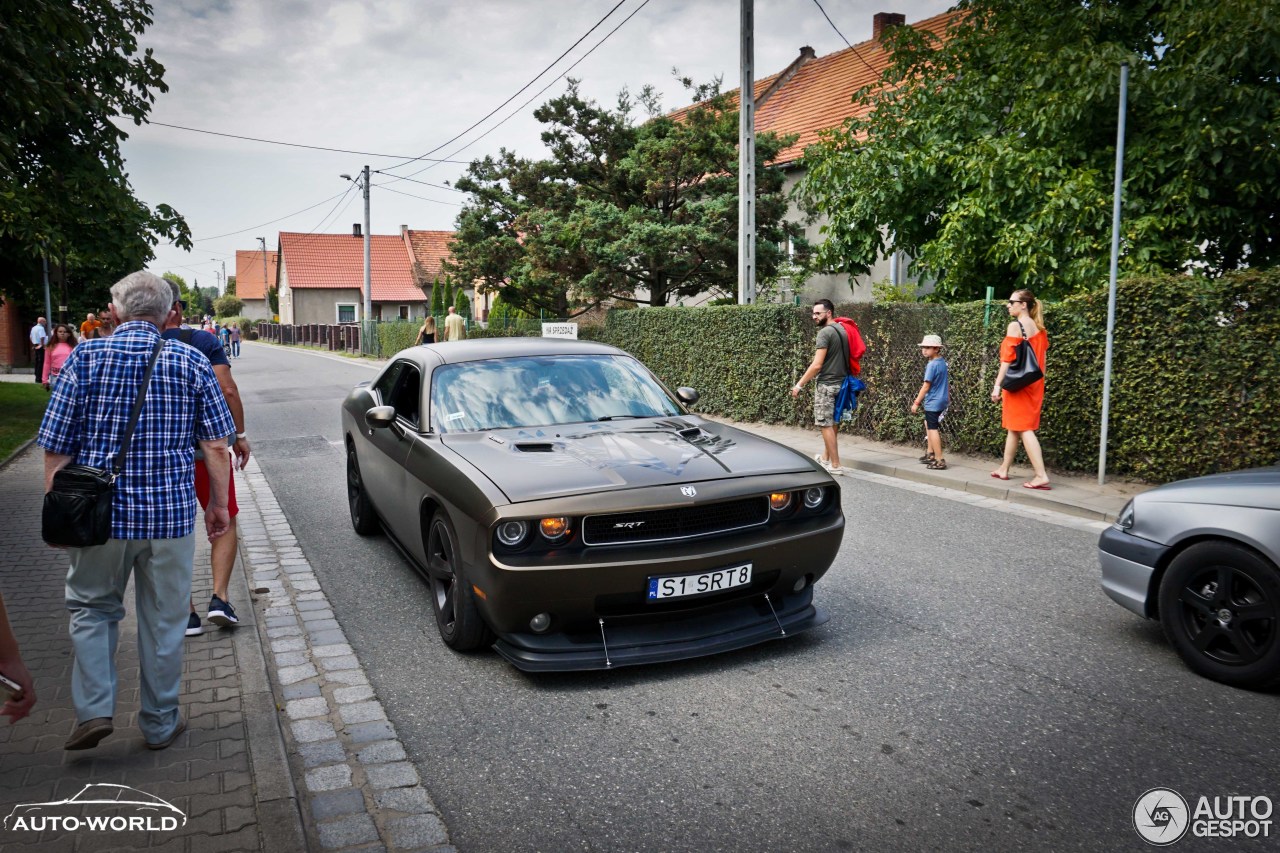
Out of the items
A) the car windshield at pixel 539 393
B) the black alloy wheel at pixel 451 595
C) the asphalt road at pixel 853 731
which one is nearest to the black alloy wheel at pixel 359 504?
the asphalt road at pixel 853 731

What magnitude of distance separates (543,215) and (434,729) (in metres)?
19.2

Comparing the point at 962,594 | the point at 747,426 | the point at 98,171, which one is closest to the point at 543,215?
the point at 747,426

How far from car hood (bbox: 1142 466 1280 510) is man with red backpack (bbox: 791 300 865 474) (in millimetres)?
5738

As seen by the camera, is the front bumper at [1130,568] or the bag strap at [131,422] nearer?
the bag strap at [131,422]

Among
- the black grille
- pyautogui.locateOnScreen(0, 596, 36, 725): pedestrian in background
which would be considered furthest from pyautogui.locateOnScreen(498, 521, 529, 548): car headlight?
pyautogui.locateOnScreen(0, 596, 36, 725): pedestrian in background

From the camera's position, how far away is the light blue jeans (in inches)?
136

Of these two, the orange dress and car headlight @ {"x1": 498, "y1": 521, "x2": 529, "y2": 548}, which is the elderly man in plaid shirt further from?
the orange dress

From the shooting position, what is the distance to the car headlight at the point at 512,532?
13.4 ft

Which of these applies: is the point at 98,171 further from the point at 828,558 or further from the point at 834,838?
the point at 834,838

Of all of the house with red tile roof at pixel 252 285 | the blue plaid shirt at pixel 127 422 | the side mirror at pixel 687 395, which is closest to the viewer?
the blue plaid shirt at pixel 127 422

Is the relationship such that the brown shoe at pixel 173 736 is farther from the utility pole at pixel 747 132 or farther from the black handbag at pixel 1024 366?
the utility pole at pixel 747 132

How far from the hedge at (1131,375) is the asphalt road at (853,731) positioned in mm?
3678

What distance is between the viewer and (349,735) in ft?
12.7

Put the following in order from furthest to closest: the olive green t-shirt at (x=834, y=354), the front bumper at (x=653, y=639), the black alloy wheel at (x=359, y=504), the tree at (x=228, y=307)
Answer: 1. the tree at (x=228, y=307)
2. the olive green t-shirt at (x=834, y=354)
3. the black alloy wheel at (x=359, y=504)
4. the front bumper at (x=653, y=639)
